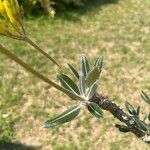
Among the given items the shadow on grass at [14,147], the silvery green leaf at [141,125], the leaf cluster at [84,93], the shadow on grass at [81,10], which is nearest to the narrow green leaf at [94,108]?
the leaf cluster at [84,93]

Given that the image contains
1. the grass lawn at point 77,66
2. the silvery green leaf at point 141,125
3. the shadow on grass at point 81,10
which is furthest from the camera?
the shadow on grass at point 81,10

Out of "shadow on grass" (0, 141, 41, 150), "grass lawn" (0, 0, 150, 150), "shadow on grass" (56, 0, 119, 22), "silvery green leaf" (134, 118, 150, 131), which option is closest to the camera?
"silvery green leaf" (134, 118, 150, 131)

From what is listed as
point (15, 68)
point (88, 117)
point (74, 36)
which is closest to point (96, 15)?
point (74, 36)

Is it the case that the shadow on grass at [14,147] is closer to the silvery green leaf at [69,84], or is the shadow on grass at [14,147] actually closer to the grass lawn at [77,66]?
the grass lawn at [77,66]

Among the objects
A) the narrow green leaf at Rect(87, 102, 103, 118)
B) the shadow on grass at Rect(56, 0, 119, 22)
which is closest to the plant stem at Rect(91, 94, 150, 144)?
the narrow green leaf at Rect(87, 102, 103, 118)

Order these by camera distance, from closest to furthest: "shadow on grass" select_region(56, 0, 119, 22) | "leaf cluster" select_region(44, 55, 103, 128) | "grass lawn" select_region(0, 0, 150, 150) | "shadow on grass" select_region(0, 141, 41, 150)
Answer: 1. "leaf cluster" select_region(44, 55, 103, 128)
2. "shadow on grass" select_region(0, 141, 41, 150)
3. "grass lawn" select_region(0, 0, 150, 150)
4. "shadow on grass" select_region(56, 0, 119, 22)

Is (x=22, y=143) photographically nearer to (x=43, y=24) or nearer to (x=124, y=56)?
(x=124, y=56)

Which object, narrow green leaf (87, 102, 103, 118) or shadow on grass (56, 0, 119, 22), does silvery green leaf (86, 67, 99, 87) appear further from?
shadow on grass (56, 0, 119, 22)
